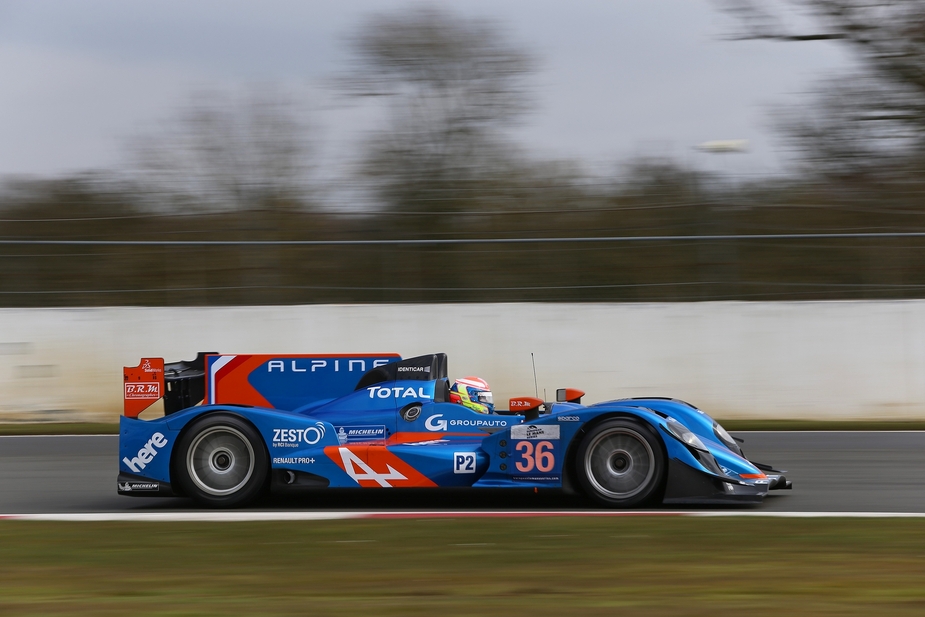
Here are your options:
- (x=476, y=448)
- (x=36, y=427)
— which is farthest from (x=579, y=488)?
(x=36, y=427)

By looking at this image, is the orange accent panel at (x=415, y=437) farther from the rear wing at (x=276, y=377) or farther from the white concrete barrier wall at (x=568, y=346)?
the white concrete barrier wall at (x=568, y=346)

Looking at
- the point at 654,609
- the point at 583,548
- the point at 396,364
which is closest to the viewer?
the point at 654,609

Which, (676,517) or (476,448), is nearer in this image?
(676,517)

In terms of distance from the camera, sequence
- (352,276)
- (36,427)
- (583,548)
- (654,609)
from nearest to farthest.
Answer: (654,609)
(583,548)
(36,427)
(352,276)

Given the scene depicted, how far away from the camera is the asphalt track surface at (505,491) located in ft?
23.1

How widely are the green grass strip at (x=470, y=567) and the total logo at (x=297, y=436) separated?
76cm

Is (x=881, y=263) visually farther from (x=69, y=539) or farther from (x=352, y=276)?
(x=69, y=539)

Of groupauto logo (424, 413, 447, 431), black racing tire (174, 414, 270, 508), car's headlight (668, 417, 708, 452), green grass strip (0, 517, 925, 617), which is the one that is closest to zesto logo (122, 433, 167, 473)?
black racing tire (174, 414, 270, 508)

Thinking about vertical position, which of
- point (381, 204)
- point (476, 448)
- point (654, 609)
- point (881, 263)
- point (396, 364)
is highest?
point (381, 204)

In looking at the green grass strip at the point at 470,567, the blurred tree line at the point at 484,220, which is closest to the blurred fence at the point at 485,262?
the blurred tree line at the point at 484,220

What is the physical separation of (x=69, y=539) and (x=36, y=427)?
29.5 ft

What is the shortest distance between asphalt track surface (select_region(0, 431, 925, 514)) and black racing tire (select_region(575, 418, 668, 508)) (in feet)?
0.80

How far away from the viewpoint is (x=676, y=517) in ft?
20.2

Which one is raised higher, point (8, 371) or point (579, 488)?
point (8, 371)
